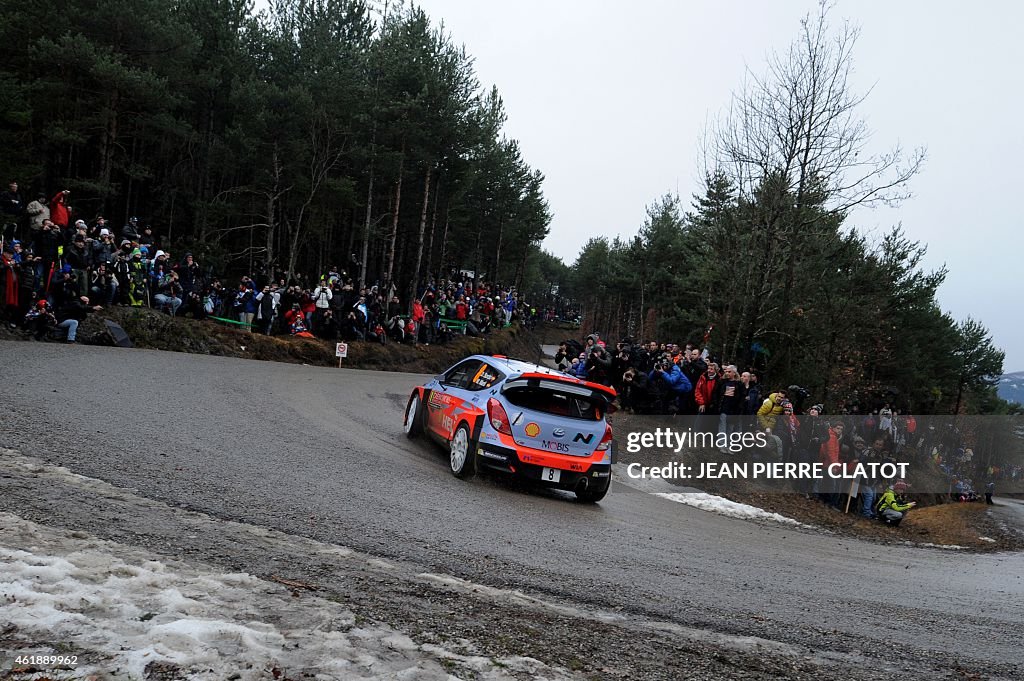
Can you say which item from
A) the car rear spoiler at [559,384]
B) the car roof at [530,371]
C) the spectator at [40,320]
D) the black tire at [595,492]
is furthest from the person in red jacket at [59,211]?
the black tire at [595,492]

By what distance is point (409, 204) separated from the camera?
48.3m

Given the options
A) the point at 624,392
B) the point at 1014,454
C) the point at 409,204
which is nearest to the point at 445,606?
the point at 624,392

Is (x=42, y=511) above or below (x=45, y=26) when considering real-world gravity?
below

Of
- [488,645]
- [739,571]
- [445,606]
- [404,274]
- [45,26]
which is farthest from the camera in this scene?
[404,274]

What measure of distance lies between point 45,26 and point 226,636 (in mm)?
Answer: 34461

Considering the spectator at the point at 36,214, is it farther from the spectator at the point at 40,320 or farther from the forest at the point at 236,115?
the forest at the point at 236,115

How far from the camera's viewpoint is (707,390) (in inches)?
642

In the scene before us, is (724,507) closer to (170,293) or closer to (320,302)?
(170,293)

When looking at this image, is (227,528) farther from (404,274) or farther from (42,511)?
(404,274)

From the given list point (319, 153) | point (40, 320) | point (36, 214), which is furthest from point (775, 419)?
point (319, 153)

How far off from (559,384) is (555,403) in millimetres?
275

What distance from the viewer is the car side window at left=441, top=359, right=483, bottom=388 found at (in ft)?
36.8

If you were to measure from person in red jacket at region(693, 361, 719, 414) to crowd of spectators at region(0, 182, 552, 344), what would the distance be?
14869mm

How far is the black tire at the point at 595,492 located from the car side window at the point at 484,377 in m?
1.96
